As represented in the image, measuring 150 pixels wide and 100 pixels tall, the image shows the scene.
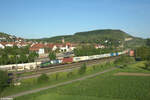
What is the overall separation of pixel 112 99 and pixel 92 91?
14.3 ft

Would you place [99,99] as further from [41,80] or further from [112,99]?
[41,80]

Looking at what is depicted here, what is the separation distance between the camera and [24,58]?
51.6m

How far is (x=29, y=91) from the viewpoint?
24391 mm

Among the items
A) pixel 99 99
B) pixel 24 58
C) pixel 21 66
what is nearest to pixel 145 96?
pixel 99 99

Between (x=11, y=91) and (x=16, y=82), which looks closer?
(x=11, y=91)

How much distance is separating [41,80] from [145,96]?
17279 millimetres

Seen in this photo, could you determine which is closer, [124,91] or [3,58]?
[124,91]

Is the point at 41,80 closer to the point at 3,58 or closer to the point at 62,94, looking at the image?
the point at 62,94

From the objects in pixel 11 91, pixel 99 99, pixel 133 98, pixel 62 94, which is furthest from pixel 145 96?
pixel 11 91

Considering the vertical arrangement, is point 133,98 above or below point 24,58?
below

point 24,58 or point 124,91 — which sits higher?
point 24,58

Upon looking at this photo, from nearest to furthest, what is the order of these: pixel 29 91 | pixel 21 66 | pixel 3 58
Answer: pixel 29 91 → pixel 21 66 → pixel 3 58

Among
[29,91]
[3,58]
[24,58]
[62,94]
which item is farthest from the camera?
[24,58]

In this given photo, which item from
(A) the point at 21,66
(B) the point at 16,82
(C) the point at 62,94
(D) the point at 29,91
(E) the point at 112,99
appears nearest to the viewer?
(E) the point at 112,99
